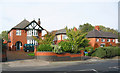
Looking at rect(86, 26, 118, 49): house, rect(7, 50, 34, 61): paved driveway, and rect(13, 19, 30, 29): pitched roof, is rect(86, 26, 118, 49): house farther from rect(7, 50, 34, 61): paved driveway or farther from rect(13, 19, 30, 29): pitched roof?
rect(7, 50, 34, 61): paved driveway

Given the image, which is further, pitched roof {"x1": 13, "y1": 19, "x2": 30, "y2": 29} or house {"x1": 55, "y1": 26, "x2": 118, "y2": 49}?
house {"x1": 55, "y1": 26, "x2": 118, "y2": 49}

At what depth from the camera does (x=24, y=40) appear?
3597cm

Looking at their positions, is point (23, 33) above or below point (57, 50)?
above

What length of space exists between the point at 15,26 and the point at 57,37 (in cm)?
1500

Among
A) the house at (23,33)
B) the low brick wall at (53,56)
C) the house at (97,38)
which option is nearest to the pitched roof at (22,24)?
the house at (23,33)

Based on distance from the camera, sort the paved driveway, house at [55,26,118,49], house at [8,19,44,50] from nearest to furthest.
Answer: the paved driveway → house at [8,19,44,50] → house at [55,26,118,49]

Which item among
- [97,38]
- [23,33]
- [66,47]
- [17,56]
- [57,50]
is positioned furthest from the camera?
[97,38]

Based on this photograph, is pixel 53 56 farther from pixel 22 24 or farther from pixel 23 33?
pixel 22 24

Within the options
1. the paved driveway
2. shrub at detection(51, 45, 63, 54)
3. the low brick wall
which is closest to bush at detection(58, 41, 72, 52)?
the low brick wall

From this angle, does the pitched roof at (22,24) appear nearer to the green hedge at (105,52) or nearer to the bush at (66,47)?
the bush at (66,47)

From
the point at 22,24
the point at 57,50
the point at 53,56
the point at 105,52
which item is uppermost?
the point at 22,24

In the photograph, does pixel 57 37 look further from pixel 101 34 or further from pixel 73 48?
pixel 73 48

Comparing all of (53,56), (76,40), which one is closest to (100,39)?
(76,40)

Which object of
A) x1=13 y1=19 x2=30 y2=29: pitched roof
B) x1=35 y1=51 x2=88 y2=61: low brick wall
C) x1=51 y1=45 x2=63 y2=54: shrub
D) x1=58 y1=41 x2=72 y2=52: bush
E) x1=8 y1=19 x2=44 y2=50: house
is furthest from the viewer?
x1=13 y1=19 x2=30 y2=29: pitched roof
